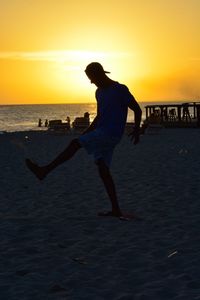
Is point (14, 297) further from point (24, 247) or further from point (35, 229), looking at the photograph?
point (35, 229)

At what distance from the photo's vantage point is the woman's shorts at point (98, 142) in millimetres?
6285

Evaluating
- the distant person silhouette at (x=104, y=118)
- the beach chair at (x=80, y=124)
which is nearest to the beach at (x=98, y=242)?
the distant person silhouette at (x=104, y=118)

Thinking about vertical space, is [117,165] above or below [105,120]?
below

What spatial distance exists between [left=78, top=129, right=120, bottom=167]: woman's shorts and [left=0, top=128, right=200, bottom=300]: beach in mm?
875

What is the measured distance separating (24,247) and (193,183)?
199 inches

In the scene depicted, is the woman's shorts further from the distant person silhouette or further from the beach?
the beach

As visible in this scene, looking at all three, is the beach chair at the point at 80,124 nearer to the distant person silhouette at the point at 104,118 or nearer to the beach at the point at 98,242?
the beach at the point at 98,242

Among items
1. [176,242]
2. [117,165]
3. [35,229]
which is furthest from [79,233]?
[117,165]

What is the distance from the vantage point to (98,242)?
5543 mm

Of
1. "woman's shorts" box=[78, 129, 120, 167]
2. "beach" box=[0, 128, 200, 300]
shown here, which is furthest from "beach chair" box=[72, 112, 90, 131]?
"woman's shorts" box=[78, 129, 120, 167]

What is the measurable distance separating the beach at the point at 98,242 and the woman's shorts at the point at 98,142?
2.87 ft

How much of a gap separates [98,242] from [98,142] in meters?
1.32

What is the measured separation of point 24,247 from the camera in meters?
5.41

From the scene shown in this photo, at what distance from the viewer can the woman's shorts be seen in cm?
629
